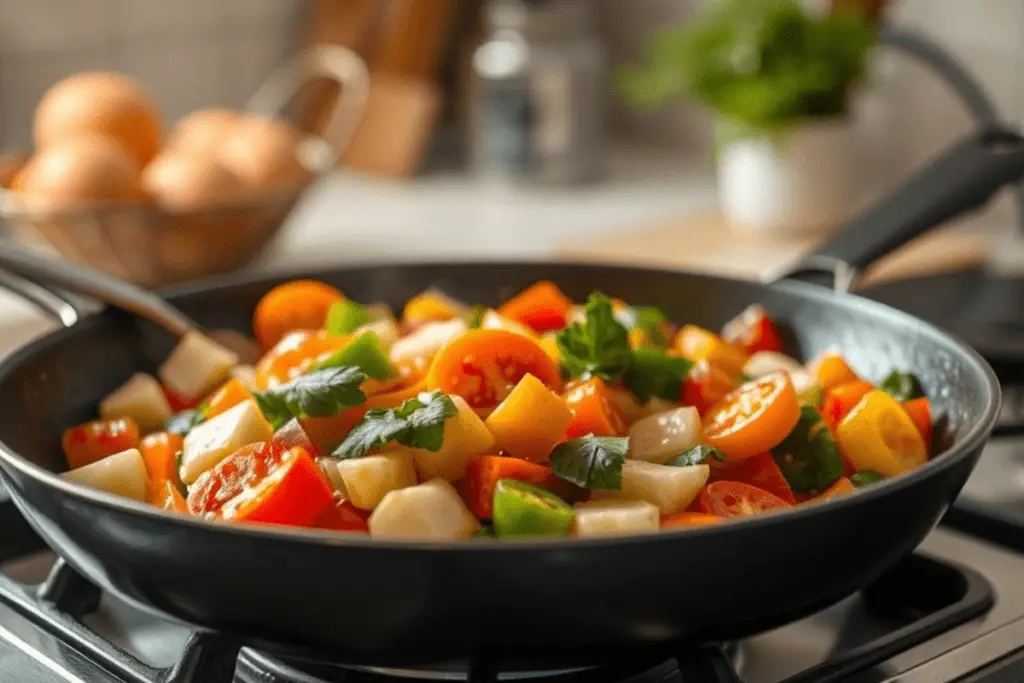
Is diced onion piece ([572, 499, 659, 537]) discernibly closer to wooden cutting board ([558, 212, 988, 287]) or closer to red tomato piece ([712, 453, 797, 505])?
red tomato piece ([712, 453, 797, 505])

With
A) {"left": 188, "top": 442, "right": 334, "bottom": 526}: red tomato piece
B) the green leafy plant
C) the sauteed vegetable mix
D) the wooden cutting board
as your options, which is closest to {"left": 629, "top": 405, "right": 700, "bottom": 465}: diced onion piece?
the sauteed vegetable mix

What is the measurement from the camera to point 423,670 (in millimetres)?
822

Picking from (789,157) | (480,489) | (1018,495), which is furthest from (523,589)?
(789,157)

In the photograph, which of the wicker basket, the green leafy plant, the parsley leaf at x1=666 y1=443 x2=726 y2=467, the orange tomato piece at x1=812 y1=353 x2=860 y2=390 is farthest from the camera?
the green leafy plant

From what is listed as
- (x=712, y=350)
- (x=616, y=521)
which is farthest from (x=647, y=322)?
(x=616, y=521)

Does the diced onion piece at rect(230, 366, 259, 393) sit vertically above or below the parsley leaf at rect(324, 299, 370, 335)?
below

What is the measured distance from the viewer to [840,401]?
997mm

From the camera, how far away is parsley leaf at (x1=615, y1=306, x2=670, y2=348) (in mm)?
1100

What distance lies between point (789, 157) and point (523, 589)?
1.57m

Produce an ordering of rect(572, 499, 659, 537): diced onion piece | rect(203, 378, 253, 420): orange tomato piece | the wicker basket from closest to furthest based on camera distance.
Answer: rect(572, 499, 659, 537): diced onion piece → rect(203, 378, 253, 420): orange tomato piece → the wicker basket

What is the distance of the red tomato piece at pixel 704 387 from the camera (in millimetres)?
980

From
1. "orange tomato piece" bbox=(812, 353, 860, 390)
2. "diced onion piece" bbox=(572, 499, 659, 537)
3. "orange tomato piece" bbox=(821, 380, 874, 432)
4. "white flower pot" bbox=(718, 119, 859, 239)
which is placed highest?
"diced onion piece" bbox=(572, 499, 659, 537)

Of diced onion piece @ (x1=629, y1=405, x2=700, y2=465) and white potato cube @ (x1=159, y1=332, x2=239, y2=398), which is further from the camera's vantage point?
white potato cube @ (x1=159, y1=332, x2=239, y2=398)

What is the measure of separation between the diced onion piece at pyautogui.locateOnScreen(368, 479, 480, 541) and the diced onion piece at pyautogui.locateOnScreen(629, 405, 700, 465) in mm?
162
